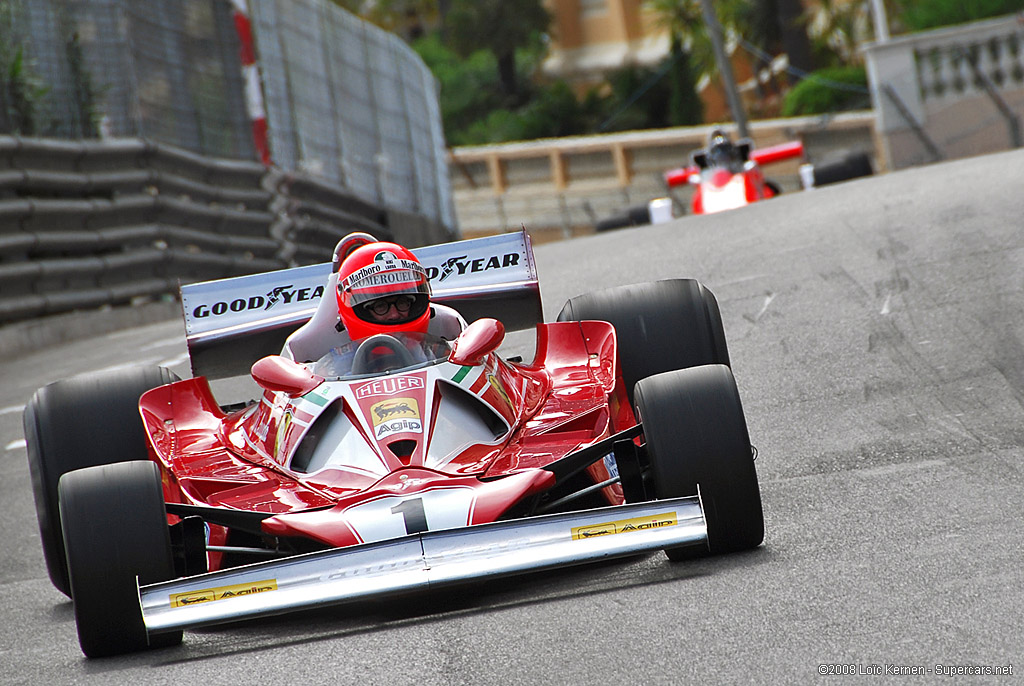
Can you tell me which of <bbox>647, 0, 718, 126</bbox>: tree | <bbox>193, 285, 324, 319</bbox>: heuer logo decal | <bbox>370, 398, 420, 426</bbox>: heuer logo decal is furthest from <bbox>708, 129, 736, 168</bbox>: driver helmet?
<bbox>647, 0, 718, 126</bbox>: tree

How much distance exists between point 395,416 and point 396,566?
0.90 m

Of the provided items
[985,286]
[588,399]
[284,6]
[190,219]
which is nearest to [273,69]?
[284,6]

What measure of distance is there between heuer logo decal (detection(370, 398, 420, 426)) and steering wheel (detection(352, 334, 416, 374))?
36 cm

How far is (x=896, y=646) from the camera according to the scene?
11.8 ft

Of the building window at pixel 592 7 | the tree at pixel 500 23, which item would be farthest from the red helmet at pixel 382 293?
the building window at pixel 592 7

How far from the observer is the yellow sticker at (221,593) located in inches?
177

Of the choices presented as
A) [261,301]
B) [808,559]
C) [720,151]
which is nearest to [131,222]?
[720,151]

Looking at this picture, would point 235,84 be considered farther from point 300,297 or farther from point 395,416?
point 395,416

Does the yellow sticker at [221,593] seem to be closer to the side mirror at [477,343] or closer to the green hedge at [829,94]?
the side mirror at [477,343]

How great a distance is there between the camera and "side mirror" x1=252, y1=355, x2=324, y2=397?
5.56 m

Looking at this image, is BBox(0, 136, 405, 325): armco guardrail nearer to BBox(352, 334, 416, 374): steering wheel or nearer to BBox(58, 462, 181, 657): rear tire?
BBox(352, 334, 416, 374): steering wheel

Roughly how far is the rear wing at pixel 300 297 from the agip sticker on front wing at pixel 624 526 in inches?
77.8

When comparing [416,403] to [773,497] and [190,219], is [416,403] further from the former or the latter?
[190,219]

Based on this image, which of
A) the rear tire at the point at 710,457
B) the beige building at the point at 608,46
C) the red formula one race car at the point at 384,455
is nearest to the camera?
the red formula one race car at the point at 384,455
